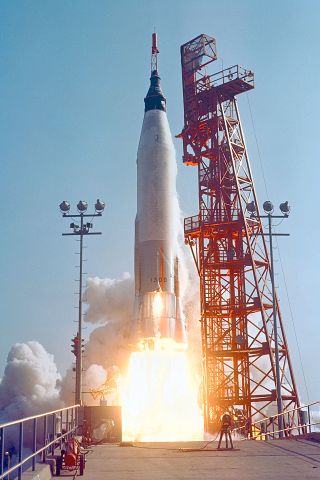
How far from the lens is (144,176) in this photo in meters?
40.2

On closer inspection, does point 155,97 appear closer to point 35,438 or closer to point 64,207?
point 64,207

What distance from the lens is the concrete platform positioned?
14969mm

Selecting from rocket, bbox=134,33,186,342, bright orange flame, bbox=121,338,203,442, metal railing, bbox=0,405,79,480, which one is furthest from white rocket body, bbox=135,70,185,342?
metal railing, bbox=0,405,79,480

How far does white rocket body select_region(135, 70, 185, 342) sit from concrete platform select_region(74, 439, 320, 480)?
1298 cm

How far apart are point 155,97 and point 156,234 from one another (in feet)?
36.4

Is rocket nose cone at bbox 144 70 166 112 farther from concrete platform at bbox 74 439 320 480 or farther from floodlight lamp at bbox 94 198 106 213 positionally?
concrete platform at bbox 74 439 320 480

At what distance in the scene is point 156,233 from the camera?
3806 cm

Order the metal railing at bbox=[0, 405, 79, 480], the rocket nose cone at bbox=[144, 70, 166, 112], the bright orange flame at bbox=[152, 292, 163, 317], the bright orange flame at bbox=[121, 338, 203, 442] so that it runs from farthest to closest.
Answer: the rocket nose cone at bbox=[144, 70, 166, 112] < the bright orange flame at bbox=[121, 338, 203, 442] < the bright orange flame at bbox=[152, 292, 163, 317] < the metal railing at bbox=[0, 405, 79, 480]

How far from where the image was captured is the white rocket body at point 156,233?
36.5 metres

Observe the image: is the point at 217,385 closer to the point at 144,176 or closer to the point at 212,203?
the point at 212,203

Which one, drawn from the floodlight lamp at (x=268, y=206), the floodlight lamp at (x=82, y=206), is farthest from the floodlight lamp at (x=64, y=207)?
the floodlight lamp at (x=268, y=206)

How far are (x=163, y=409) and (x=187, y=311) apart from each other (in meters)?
32.4

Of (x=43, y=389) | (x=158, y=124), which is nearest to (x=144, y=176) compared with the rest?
(x=158, y=124)

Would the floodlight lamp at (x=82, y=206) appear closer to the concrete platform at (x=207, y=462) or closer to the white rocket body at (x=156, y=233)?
the white rocket body at (x=156, y=233)
